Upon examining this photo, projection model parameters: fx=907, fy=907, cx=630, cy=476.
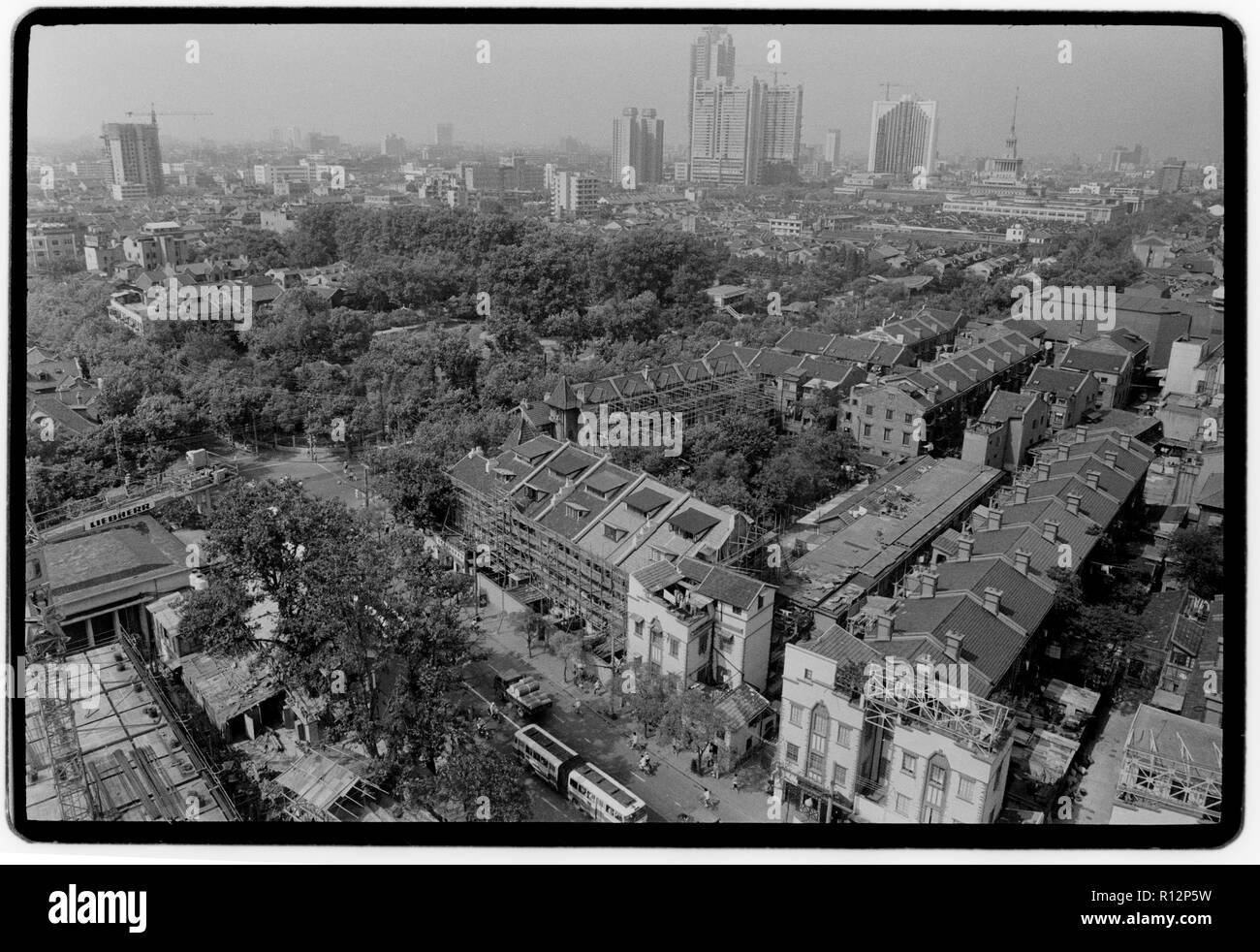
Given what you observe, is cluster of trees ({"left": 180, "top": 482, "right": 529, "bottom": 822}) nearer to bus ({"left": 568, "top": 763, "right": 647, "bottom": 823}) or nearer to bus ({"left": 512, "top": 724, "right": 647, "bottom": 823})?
bus ({"left": 512, "top": 724, "right": 647, "bottom": 823})

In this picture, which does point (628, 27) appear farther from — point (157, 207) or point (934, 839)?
point (157, 207)

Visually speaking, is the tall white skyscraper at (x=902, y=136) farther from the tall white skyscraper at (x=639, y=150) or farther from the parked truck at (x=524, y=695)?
the parked truck at (x=524, y=695)

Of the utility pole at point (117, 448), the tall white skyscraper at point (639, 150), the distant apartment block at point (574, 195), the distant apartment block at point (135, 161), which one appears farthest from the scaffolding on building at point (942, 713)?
the distant apartment block at point (574, 195)

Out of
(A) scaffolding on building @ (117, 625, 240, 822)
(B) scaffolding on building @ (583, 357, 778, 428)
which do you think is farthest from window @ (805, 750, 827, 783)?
(B) scaffolding on building @ (583, 357, 778, 428)

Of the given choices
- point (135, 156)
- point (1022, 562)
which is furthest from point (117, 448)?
point (1022, 562)

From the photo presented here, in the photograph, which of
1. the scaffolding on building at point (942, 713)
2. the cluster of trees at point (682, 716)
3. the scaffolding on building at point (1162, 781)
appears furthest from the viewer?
the cluster of trees at point (682, 716)

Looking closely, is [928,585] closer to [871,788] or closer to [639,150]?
[871,788]
